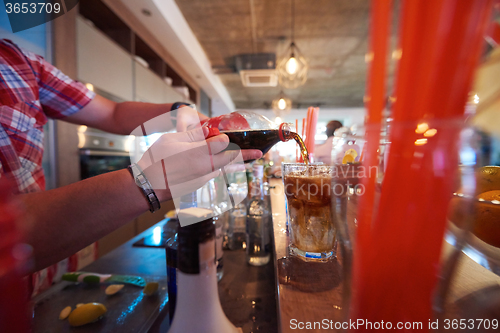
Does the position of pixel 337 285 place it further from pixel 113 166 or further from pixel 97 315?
pixel 113 166

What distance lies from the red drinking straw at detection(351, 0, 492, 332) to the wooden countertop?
0.11 m

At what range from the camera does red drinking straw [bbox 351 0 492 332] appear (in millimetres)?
135

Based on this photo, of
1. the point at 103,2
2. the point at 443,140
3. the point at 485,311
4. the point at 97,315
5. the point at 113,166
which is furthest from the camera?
the point at 113,166

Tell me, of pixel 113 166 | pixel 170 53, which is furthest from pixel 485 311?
pixel 170 53

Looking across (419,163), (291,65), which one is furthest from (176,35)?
(419,163)

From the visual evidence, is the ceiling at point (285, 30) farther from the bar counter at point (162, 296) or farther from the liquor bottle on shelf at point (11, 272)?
the liquor bottle on shelf at point (11, 272)

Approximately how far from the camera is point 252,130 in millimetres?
651

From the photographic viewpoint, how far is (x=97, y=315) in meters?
0.54

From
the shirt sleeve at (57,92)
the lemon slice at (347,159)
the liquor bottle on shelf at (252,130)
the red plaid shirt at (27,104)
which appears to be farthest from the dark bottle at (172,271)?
the shirt sleeve at (57,92)

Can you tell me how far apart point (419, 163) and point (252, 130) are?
1.70 feet

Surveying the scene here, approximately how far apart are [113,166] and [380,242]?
9.68 feet

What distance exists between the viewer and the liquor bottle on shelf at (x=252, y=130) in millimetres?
640

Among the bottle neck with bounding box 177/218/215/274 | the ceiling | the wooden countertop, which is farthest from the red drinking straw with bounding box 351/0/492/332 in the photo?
the ceiling

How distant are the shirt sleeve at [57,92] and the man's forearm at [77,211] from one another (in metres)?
0.78
